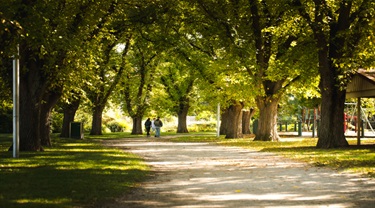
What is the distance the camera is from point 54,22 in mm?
23547

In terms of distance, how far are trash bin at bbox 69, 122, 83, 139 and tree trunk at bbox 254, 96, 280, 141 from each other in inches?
498

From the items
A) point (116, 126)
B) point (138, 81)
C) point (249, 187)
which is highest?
point (138, 81)

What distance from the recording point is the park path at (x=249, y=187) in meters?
11.5

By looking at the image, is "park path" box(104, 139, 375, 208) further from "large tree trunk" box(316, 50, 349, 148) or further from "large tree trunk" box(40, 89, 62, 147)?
"large tree trunk" box(40, 89, 62, 147)

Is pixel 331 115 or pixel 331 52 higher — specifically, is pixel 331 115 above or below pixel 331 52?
below

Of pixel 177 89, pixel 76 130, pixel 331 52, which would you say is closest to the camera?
pixel 331 52

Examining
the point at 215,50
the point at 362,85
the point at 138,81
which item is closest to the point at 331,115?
the point at 362,85

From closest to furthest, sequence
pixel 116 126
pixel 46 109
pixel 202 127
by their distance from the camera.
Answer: pixel 46 109 → pixel 116 126 → pixel 202 127

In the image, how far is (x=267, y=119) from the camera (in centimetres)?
4066

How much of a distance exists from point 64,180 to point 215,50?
34283mm

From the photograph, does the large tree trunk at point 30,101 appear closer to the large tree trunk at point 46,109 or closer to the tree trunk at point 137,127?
the large tree trunk at point 46,109

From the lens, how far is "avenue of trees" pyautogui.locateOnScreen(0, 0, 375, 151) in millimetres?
24250

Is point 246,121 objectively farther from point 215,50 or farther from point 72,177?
point 72,177

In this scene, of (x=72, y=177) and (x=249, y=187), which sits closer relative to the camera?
(x=249, y=187)
